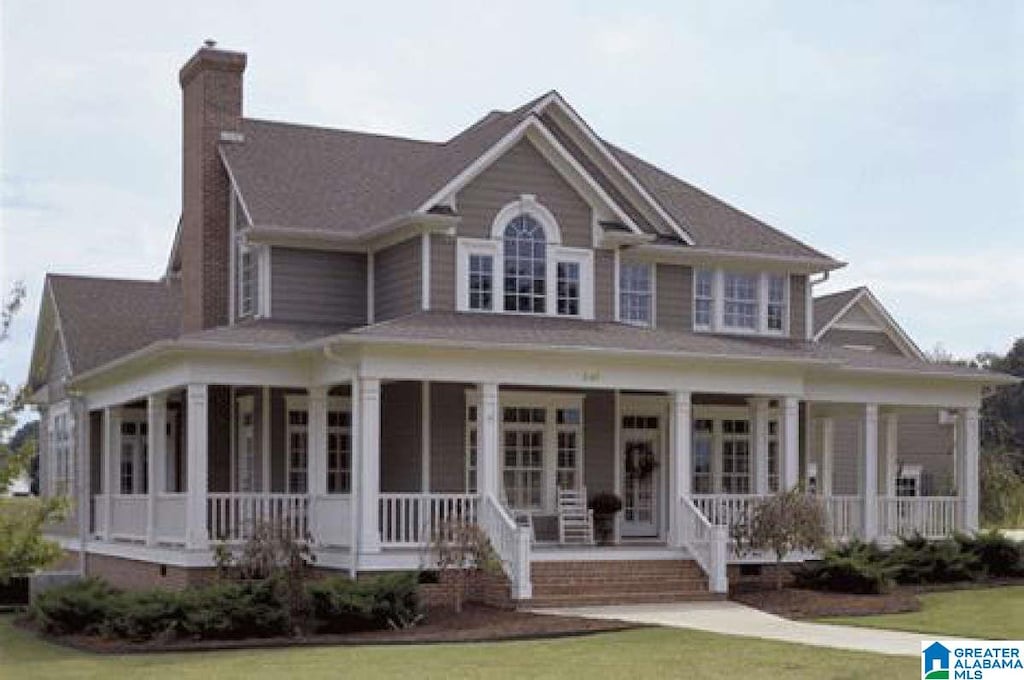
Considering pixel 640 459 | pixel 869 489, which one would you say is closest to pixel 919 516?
pixel 869 489

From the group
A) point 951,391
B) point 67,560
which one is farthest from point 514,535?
point 67,560

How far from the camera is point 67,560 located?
37.2 metres

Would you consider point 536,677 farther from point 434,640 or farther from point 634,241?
point 634,241

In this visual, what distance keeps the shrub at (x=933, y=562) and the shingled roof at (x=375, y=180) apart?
684 cm

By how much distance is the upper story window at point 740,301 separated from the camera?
34500mm

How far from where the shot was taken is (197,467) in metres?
27.8

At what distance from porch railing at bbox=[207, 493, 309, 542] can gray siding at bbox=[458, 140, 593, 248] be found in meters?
5.71

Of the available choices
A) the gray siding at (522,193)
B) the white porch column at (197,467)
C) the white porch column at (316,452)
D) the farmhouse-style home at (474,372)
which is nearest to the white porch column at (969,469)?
the farmhouse-style home at (474,372)

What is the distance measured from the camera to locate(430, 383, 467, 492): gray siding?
29922mm

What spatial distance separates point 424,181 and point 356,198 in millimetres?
1817

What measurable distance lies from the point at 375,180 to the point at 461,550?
422 inches

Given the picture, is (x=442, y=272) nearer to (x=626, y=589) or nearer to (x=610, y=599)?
(x=626, y=589)

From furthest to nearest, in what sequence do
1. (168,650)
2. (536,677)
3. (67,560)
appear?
(67,560) → (168,650) → (536,677)

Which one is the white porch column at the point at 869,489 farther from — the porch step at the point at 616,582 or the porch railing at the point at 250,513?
the porch railing at the point at 250,513
